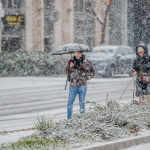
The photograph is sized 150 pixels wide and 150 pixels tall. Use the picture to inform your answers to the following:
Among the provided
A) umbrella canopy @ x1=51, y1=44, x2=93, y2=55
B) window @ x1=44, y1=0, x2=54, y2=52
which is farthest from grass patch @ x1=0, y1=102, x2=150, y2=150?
window @ x1=44, y1=0, x2=54, y2=52

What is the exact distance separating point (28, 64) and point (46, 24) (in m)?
9.65

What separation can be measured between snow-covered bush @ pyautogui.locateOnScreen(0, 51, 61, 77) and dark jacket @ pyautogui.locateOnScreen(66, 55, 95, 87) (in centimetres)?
1402

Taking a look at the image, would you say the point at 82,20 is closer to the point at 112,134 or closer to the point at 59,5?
the point at 59,5

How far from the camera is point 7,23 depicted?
29984mm

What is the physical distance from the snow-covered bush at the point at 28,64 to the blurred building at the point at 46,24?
18.0 ft

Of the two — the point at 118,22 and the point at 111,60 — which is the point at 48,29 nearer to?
the point at 118,22

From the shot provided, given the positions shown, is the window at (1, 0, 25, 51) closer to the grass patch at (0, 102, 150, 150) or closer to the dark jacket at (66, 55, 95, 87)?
the dark jacket at (66, 55, 95, 87)

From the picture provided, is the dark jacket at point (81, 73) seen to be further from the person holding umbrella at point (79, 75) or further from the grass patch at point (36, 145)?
the grass patch at point (36, 145)

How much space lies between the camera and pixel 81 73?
887 cm

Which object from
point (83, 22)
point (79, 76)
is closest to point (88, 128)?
point (79, 76)

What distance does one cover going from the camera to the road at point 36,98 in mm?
10039

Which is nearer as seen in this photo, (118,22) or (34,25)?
(34,25)

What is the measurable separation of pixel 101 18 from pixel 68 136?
28.9 m

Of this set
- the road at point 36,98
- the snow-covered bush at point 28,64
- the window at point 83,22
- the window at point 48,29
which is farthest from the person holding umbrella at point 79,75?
A: the window at point 83,22
